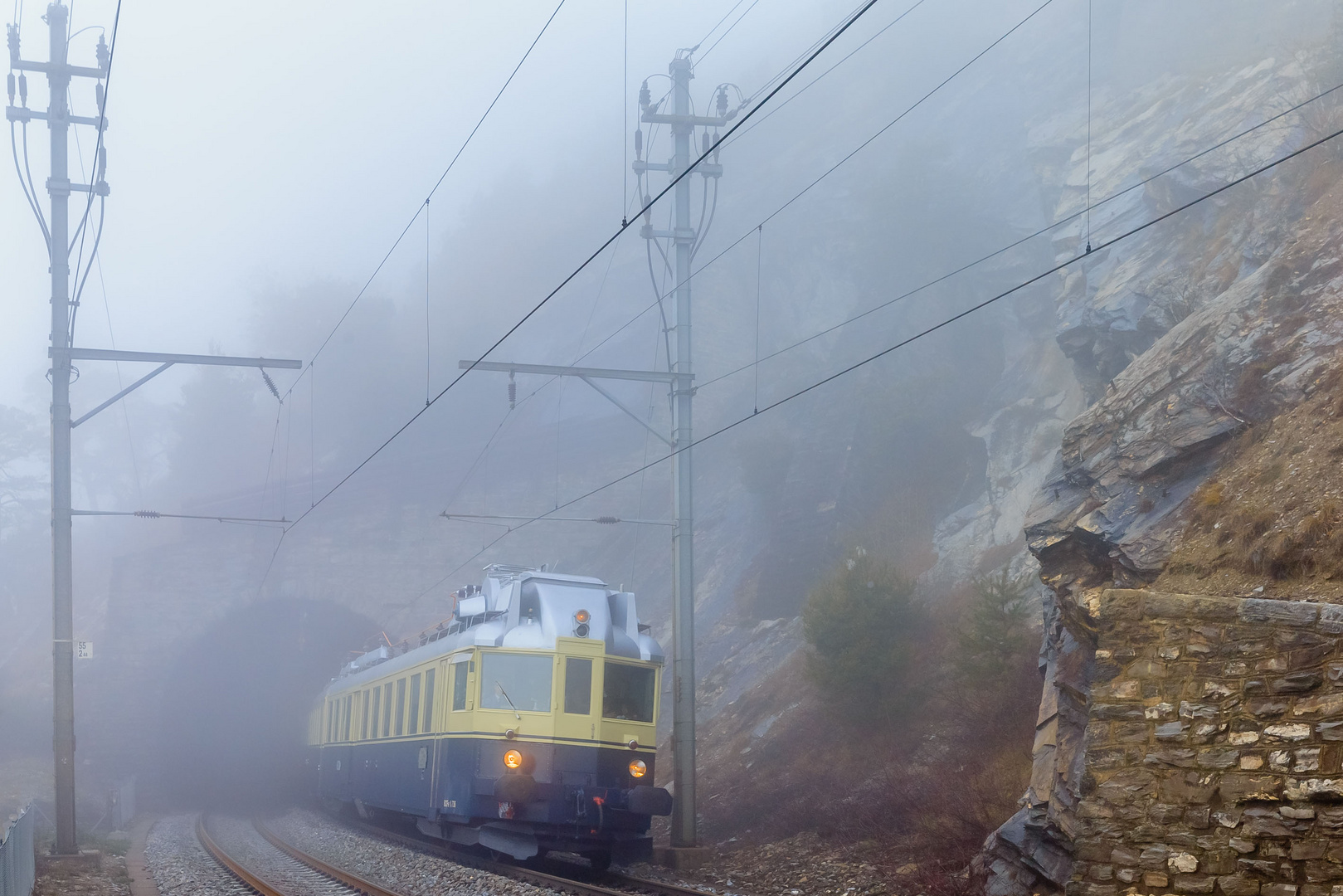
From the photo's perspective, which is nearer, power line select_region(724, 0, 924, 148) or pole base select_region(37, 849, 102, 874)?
pole base select_region(37, 849, 102, 874)

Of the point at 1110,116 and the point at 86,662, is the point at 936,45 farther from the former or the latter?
the point at 86,662

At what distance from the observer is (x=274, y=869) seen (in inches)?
682

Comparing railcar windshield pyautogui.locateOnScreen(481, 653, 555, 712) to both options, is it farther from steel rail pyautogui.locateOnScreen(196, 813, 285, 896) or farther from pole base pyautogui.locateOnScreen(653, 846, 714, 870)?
steel rail pyautogui.locateOnScreen(196, 813, 285, 896)

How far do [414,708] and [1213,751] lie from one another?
43.7 ft

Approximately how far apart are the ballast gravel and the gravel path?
1.67 metres

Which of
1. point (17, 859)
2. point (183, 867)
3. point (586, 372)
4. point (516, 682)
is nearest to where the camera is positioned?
point (17, 859)

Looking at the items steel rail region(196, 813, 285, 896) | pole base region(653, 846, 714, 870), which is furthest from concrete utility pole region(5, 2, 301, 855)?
pole base region(653, 846, 714, 870)

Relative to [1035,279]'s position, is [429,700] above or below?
below

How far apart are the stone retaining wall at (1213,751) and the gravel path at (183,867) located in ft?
37.9

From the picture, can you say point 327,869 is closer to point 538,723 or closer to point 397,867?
point 397,867

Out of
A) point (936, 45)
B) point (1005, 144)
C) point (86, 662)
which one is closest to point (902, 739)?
point (1005, 144)

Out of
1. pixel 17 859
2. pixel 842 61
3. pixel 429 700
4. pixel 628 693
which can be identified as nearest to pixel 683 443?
pixel 628 693

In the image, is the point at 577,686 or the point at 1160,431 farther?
the point at 577,686

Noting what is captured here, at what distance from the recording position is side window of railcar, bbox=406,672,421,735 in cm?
1736
